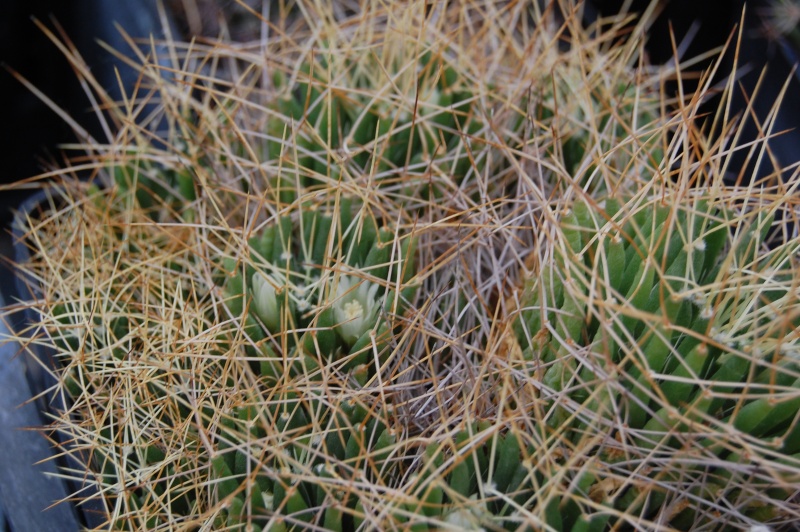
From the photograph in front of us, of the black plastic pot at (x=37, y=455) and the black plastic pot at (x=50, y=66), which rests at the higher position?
the black plastic pot at (x=50, y=66)

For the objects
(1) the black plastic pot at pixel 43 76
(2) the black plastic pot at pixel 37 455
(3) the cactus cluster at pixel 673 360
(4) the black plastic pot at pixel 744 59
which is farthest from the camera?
(1) the black plastic pot at pixel 43 76

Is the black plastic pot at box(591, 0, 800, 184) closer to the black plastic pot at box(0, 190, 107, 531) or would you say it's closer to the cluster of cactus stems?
the cluster of cactus stems

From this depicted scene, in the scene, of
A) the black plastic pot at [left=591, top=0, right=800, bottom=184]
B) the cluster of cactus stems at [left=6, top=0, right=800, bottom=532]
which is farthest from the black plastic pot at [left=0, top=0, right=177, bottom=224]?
the black plastic pot at [left=591, top=0, right=800, bottom=184]

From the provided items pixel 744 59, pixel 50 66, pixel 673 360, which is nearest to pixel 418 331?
pixel 673 360

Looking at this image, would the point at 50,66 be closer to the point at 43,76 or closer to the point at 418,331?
the point at 43,76

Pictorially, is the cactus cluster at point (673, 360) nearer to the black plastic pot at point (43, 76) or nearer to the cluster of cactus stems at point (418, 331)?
the cluster of cactus stems at point (418, 331)

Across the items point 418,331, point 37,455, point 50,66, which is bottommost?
point 37,455

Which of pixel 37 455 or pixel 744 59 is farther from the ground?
pixel 744 59

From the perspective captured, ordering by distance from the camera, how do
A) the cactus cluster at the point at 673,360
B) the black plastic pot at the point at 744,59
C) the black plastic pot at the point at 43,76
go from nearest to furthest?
the cactus cluster at the point at 673,360 < the black plastic pot at the point at 744,59 < the black plastic pot at the point at 43,76

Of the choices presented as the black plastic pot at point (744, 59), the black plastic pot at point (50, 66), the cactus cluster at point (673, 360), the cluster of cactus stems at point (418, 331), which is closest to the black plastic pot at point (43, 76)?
the black plastic pot at point (50, 66)
